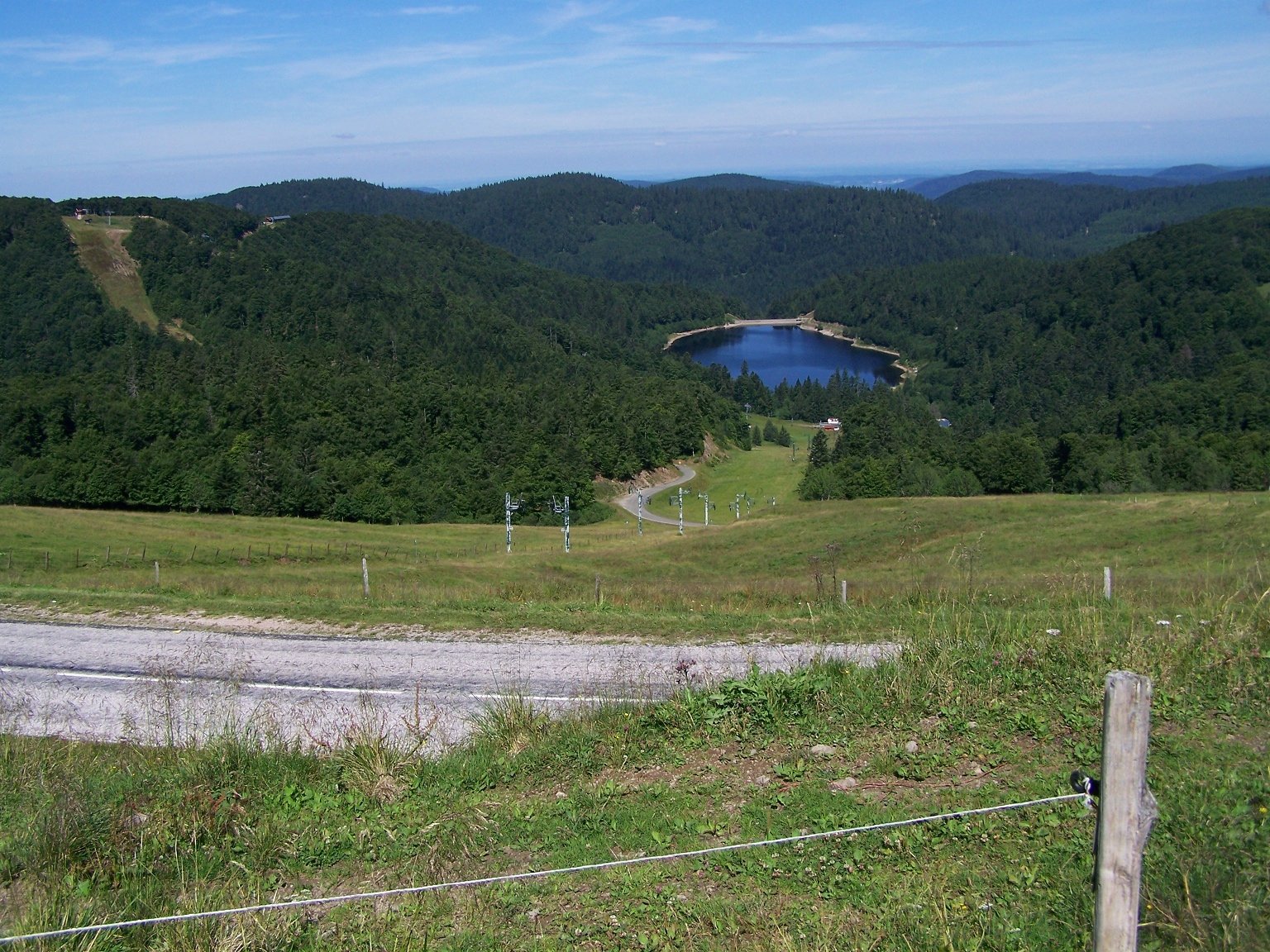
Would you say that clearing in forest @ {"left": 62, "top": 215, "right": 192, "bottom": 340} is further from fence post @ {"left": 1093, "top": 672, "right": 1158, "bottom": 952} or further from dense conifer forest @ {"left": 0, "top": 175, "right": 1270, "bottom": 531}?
fence post @ {"left": 1093, "top": 672, "right": 1158, "bottom": 952}

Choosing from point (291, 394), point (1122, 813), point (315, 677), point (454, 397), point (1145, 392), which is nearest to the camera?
point (1122, 813)

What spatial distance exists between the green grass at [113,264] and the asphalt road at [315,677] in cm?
15258

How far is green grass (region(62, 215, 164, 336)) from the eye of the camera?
502ft

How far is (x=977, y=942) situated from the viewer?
4469 mm

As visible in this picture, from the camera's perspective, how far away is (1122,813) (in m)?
3.67

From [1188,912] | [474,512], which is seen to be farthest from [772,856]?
[474,512]

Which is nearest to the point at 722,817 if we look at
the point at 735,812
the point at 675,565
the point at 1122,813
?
the point at 735,812

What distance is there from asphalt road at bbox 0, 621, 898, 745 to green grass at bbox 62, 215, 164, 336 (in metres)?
153

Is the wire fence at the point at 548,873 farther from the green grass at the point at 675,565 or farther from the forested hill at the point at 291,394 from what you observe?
the forested hill at the point at 291,394

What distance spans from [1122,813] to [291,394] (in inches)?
4606

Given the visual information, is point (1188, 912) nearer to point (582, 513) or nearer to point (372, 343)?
point (582, 513)

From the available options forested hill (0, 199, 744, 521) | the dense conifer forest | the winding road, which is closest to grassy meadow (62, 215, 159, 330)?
the dense conifer forest

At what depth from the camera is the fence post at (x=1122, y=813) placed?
143 inches

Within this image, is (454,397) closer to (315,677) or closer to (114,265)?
(114,265)
